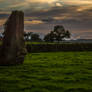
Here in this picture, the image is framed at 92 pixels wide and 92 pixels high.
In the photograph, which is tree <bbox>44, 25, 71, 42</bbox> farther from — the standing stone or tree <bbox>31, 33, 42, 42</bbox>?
the standing stone

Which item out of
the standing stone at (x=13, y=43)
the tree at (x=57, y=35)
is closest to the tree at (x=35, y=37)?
the tree at (x=57, y=35)

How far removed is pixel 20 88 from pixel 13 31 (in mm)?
7689

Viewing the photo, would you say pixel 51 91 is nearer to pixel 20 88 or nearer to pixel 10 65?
pixel 20 88

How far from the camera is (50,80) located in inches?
392

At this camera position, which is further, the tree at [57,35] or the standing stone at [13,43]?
the tree at [57,35]

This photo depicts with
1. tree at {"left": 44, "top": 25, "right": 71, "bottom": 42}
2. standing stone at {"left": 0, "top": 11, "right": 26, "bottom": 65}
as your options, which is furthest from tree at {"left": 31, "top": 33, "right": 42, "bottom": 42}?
standing stone at {"left": 0, "top": 11, "right": 26, "bottom": 65}

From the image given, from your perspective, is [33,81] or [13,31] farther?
[13,31]

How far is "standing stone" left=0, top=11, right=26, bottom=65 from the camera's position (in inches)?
587

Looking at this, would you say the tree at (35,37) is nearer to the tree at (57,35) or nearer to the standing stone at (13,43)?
the tree at (57,35)

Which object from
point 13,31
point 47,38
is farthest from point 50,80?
point 47,38

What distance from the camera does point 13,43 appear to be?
1504 centimetres

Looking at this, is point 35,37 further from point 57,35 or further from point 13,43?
point 13,43

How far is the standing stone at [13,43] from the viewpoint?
14.9 metres

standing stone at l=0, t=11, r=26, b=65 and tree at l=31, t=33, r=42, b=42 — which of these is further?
tree at l=31, t=33, r=42, b=42
